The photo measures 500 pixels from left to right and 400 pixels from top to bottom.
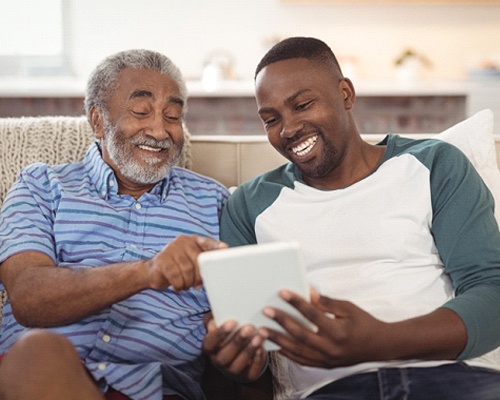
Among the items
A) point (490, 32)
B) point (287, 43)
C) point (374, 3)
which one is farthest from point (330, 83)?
point (490, 32)

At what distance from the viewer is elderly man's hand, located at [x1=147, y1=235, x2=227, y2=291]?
1.08m

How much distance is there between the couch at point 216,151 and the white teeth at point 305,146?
326 mm

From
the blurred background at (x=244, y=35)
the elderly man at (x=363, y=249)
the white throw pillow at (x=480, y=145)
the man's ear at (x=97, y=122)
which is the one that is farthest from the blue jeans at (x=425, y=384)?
the blurred background at (x=244, y=35)

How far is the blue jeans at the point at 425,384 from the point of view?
1.12 m

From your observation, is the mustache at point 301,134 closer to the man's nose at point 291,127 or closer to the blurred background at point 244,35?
the man's nose at point 291,127

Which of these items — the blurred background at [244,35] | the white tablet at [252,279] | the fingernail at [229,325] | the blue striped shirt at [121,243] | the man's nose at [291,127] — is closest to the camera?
the white tablet at [252,279]

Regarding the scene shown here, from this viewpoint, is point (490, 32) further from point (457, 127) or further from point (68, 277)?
point (68, 277)

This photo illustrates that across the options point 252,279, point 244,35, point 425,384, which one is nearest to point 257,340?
point 252,279

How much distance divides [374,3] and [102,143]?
9.74 ft

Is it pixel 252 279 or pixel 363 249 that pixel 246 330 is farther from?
pixel 363 249

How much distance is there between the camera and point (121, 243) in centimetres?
138

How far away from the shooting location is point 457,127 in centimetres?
160

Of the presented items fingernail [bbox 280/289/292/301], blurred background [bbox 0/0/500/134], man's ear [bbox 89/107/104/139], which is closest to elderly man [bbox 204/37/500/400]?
fingernail [bbox 280/289/292/301]

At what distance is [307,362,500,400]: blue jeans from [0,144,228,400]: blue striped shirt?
1.02 ft
